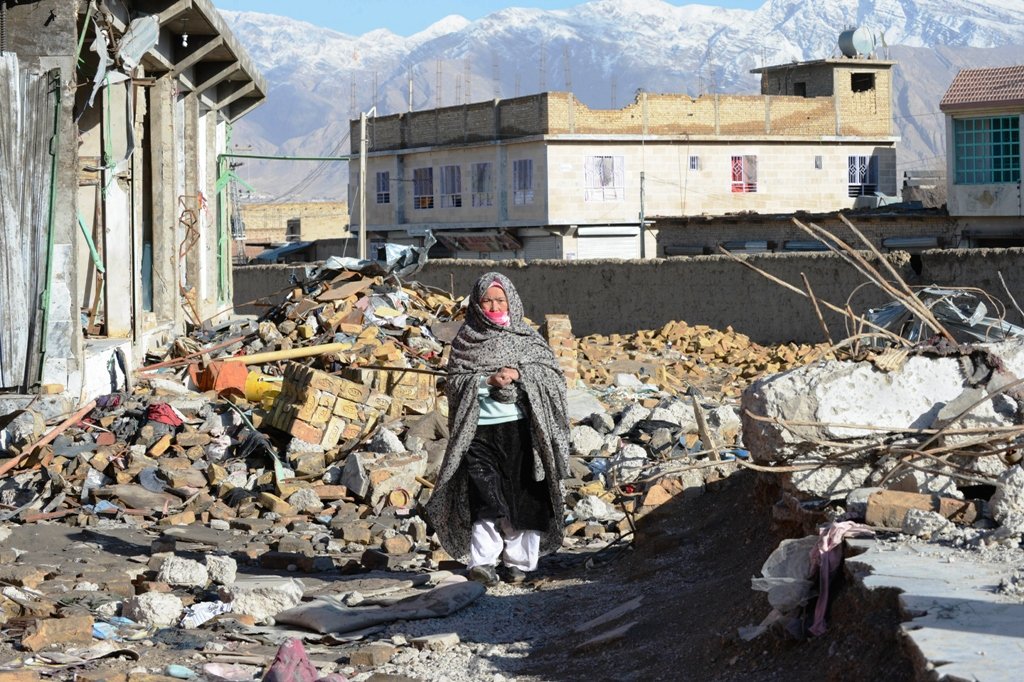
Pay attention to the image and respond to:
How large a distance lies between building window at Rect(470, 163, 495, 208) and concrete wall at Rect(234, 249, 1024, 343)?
16.4 meters

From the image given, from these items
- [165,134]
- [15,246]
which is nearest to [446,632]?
[15,246]

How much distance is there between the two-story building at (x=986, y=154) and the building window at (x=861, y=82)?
60.5 ft

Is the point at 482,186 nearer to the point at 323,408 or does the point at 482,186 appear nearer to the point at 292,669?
the point at 323,408

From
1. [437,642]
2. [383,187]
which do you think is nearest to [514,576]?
[437,642]

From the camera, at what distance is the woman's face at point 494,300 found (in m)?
6.90

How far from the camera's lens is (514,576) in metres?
6.92

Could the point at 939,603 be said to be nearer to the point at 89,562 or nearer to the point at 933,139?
the point at 89,562

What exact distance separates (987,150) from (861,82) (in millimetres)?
19541

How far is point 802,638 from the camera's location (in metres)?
4.55

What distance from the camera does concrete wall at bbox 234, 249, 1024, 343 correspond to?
688 inches

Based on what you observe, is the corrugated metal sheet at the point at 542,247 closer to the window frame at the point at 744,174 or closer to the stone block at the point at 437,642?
the window frame at the point at 744,174

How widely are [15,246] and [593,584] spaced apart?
4.96 m

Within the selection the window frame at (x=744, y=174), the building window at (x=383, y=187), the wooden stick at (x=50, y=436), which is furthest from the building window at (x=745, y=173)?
the wooden stick at (x=50, y=436)

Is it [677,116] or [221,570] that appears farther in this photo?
[677,116]
